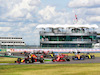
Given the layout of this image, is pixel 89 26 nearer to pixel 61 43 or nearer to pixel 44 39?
pixel 61 43

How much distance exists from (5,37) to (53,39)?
70701 millimetres

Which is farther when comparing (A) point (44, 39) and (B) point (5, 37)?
(B) point (5, 37)

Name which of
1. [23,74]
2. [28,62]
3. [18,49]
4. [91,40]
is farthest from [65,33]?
[23,74]

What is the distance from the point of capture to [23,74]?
84.7 feet

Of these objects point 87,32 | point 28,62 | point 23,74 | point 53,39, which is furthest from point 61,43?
point 23,74

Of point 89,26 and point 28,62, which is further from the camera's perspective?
point 89,26

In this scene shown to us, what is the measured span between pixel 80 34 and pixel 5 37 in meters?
78.8

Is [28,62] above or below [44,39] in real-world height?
below

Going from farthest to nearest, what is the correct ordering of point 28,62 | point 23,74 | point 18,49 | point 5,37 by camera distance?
→ point 5,37, point 18,49, point 28,62, point 23,74

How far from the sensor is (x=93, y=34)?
9150 cm

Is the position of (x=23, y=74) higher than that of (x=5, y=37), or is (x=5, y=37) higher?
(x=5, y=37)

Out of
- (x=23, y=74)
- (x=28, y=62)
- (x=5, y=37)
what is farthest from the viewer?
(x=5, y=37)

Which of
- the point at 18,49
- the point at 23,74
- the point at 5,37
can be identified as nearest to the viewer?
the point at 23,74

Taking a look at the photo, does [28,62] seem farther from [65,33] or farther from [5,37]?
[5,37]
